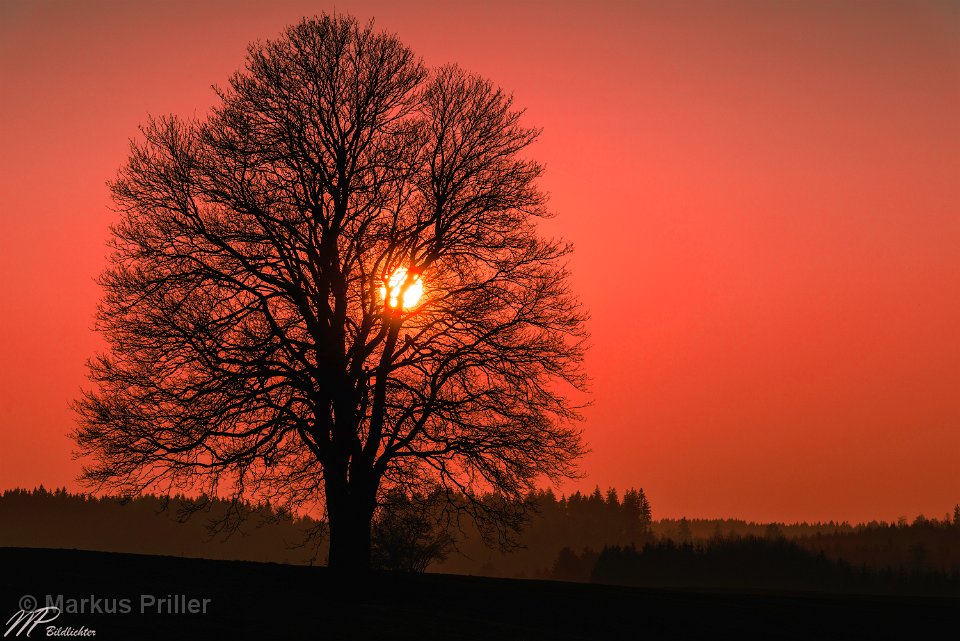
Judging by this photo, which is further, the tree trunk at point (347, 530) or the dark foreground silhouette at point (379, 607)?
the tree trunk at point (347, 530)

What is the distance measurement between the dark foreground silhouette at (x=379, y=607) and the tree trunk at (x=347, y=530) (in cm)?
69

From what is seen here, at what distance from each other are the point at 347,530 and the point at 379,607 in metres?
4.31

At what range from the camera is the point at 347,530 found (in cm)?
2386

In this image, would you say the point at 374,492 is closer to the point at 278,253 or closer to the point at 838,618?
the point at 278,253

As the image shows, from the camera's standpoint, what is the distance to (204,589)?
1969cm

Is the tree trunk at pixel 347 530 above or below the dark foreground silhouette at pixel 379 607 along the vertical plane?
above

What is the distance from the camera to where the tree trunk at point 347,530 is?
78.1ft

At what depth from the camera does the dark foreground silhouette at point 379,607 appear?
16922 millimetres

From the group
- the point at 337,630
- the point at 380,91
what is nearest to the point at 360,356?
the point at 380,91

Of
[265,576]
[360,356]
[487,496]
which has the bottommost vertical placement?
[265,576]

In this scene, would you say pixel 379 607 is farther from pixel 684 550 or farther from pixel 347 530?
pixel 684 550

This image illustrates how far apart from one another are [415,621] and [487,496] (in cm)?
625

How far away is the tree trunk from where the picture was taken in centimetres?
2381

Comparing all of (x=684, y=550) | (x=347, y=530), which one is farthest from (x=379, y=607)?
(x=684, y=550)
